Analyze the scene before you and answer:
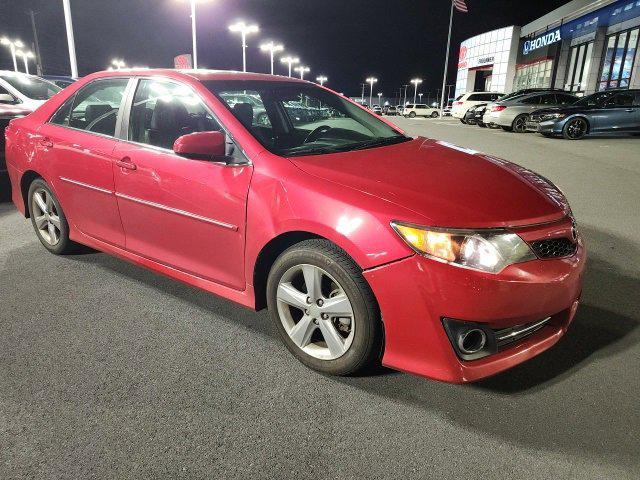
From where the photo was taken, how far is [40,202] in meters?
4.12

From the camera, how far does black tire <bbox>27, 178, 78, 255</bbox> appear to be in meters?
3.94

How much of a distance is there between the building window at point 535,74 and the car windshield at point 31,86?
3067 cm

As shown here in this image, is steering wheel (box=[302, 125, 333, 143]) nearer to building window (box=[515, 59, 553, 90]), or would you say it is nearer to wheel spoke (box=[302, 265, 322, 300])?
wheel spoke (box=[302, 265, 322, 300])

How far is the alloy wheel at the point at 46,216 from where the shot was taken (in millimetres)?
4047

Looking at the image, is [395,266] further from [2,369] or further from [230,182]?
[2,369]

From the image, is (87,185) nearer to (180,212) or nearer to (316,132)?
(180,212)

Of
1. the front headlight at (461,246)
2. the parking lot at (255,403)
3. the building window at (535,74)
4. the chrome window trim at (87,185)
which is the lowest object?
the parking lot at (255,403)

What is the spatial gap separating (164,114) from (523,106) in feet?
53.0

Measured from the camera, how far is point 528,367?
2.59 metres

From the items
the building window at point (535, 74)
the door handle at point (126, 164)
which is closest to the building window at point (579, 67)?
the building window at point (535, 74)

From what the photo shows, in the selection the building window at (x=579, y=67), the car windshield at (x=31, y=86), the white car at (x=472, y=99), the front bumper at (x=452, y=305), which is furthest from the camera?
the building window at (x=579, y=67)

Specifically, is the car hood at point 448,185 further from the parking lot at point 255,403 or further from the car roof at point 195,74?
the car roof at point 195,74

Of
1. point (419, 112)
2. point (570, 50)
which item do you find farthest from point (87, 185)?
point (419, 112)

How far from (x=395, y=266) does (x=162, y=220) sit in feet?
5.29
